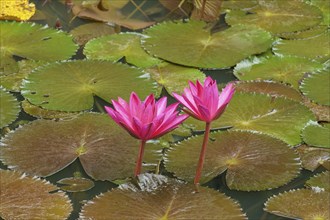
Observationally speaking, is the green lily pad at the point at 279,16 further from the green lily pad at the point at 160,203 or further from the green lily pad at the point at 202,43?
the green lily pad at the point at 160,203

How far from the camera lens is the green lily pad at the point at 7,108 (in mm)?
2102

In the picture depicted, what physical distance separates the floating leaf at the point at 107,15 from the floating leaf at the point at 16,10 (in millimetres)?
188

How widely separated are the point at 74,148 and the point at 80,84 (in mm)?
372

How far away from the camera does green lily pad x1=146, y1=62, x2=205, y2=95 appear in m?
2.34

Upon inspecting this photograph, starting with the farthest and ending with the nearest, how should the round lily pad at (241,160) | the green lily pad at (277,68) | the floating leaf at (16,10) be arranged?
the floating leaf at (16,10) → the green lily pad at (277,68) → the round lily pad at (241,160)

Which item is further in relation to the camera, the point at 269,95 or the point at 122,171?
the point at 269,95

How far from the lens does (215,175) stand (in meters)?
1.86

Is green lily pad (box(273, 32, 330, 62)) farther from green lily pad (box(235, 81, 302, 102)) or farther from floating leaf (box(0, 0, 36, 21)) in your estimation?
floating leaf (box(0, 0, 36, 21))

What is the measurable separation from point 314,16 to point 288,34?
0.21m

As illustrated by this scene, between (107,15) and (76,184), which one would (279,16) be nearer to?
(107,15)

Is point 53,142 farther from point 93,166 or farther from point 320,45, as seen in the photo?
point 320,45

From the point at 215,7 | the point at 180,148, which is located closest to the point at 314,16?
the point at 215,7

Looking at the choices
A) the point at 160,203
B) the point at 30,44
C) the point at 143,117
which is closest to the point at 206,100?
the point at 143,117

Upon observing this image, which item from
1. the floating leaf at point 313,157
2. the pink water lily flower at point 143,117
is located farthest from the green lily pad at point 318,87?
the pink water lily flower at point 143,117
